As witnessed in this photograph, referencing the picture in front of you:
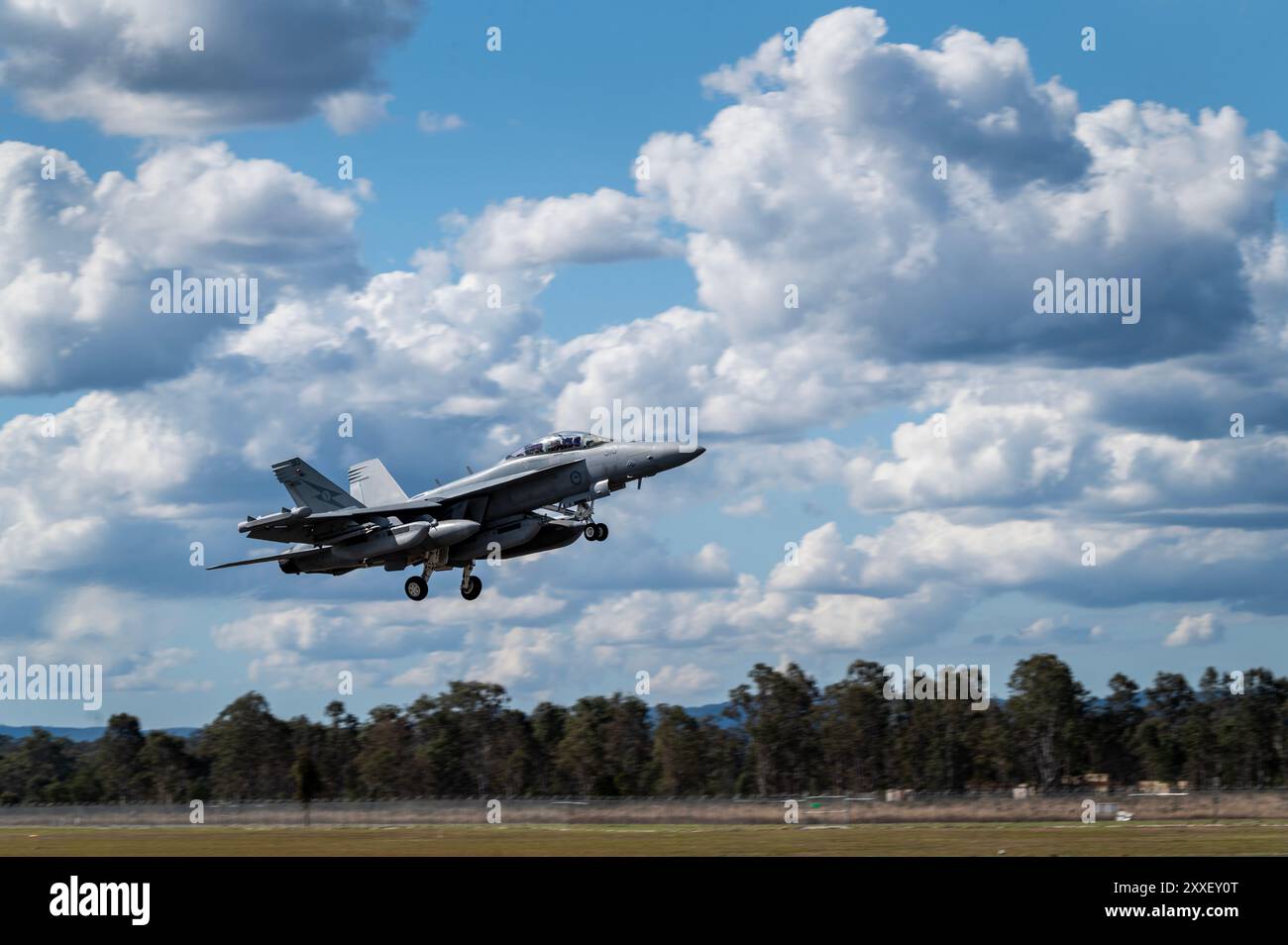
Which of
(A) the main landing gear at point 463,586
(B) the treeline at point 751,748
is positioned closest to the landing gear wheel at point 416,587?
(A) the main landing gear at point 463,586

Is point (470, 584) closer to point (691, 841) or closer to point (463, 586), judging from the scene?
point (463, 586)

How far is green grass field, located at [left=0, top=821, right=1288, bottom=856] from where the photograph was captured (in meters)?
48.0

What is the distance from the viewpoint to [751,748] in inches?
5044

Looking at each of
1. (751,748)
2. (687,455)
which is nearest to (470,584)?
(687,455)

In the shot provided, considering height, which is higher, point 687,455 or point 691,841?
point 687,455

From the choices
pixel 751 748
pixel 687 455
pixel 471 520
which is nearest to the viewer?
pixel 687 455

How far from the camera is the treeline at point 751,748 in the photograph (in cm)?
12562

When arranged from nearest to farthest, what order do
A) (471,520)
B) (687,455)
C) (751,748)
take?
(687,455) → (471,520) → (751,748)

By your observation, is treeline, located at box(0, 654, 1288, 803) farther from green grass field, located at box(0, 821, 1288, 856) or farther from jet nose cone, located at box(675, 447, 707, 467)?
jet nose cone, located at box(675, 447, 707, 467)

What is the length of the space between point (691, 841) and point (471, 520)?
13612 millimetres

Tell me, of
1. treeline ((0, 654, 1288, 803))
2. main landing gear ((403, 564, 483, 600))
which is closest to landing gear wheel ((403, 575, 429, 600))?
main landing gear ((403, 564, 483, 600))

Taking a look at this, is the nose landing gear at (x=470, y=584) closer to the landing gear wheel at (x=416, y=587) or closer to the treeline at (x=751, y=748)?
the landing gear wheel at (x=416, y=587)

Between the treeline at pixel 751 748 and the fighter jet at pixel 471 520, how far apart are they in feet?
210
